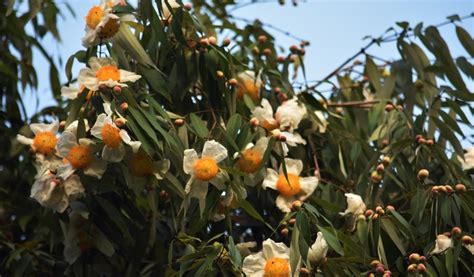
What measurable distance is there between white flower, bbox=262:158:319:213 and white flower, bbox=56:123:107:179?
37 cm

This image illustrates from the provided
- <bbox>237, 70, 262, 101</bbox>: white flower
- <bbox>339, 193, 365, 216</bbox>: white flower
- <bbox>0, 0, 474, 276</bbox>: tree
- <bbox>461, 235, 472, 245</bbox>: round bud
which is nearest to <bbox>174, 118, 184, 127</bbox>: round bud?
<bbox>0, 0, 474, 276</bbox>: tree

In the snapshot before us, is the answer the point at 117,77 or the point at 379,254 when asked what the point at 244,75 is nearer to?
the point at 117,77

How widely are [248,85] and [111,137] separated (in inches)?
19.5

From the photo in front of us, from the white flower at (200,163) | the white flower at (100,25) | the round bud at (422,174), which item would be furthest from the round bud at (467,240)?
the white flower at (100,25)

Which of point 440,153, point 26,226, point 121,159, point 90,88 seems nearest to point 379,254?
point 440,153

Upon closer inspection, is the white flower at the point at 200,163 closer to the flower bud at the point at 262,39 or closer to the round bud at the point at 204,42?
the round bud at the point at 204,42

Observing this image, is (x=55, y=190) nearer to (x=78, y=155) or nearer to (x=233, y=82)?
(x=78, y=155)

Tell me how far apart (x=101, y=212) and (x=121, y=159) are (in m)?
0.27

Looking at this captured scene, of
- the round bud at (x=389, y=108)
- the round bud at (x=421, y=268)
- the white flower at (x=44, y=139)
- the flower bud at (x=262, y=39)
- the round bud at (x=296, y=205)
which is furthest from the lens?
the flower bud at (x=262, y=39)

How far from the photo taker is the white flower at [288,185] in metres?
2.13

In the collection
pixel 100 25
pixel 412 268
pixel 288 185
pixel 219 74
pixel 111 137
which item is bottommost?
pixel 412 268

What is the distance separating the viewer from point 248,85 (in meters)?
2.28

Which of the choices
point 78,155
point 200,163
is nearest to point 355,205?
point 200,163

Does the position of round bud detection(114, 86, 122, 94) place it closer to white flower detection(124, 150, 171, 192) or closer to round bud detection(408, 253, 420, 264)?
white flower detection(124, 150, 171, 192)
